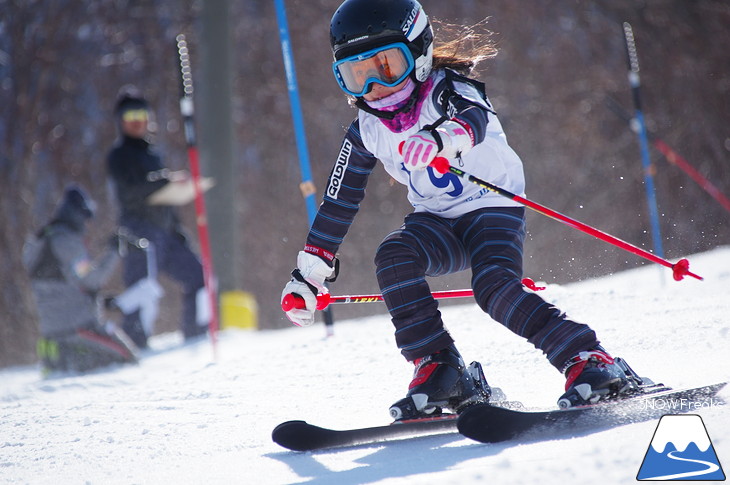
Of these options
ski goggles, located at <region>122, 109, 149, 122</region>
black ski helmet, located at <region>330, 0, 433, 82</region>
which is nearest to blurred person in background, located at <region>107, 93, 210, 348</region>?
ski goggles, located at <region>122, 109, 149, 122</region>

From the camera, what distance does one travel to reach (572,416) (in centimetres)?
262

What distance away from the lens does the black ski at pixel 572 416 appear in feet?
8.35

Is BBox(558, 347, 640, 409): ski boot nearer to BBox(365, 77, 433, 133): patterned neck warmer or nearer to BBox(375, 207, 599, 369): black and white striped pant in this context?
BBox(375, 207, 599, 369): black and white striped pant

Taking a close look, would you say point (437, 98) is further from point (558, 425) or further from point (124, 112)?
point (124, 112)

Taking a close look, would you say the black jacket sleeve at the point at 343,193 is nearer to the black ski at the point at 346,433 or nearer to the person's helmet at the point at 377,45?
the person's helmet at the point at 377,45

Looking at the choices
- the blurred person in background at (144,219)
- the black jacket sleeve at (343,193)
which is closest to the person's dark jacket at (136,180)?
the blurred person in background at (144,219)

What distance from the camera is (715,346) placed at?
12.0 ft

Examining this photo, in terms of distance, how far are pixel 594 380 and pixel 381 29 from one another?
4.61 ft

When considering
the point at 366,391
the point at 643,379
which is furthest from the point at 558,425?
the point at 366,391

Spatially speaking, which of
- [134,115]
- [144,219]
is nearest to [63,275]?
[144,219]

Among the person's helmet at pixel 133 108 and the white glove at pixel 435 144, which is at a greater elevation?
the person's helmet at pixel 133 108

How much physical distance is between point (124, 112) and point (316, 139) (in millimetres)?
8377

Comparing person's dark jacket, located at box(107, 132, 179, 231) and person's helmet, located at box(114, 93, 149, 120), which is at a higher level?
person's helmet, located at box(114, 93, 149, 120)

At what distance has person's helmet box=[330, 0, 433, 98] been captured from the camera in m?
3.13
